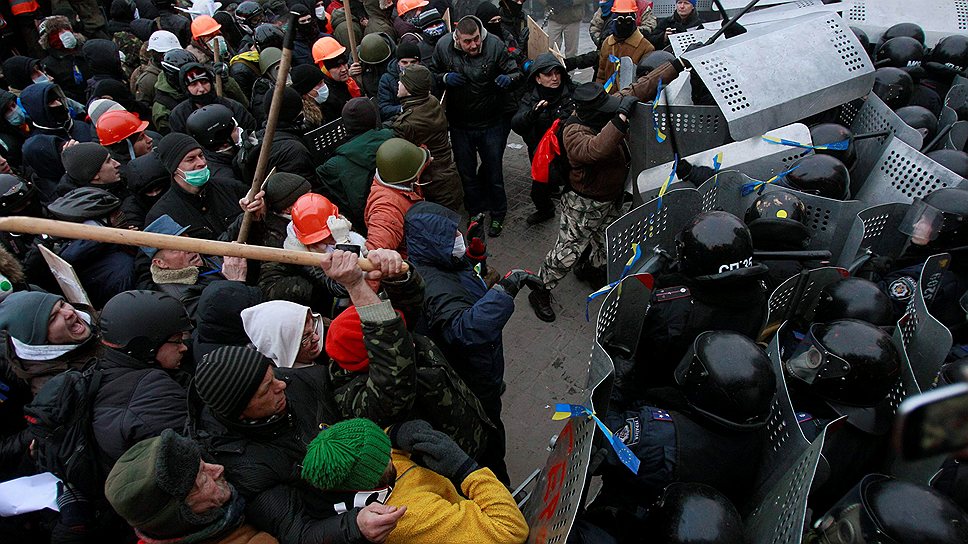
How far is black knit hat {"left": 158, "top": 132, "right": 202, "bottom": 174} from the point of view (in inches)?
160

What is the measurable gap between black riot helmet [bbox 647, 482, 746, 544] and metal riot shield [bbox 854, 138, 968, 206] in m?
3.11

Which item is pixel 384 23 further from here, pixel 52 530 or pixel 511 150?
pixel 52 530

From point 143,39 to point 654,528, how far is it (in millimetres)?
9814

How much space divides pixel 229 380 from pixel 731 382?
2071mm

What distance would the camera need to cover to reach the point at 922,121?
4641mm

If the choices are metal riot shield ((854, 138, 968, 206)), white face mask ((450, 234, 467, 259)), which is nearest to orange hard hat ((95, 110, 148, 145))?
white face mask ((450, 234, 467, 259))

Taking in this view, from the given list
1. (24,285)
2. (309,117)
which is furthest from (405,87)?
(24,285)

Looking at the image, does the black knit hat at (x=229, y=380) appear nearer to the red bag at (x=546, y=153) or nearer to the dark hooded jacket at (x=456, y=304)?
the dark hooded jacket at (x=456, y=304)

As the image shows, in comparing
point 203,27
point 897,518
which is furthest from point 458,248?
point 203,27

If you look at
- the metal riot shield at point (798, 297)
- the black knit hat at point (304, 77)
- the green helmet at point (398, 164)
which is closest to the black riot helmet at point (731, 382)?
the metal riot shield at point (798, 297)

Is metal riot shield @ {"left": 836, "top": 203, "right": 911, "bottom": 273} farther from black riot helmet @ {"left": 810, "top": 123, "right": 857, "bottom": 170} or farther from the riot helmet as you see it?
black riot helmet @ {"left": 810, "top": 123, "right": 857, "bottom": 170}

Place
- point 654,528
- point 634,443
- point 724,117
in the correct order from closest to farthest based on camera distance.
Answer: point 654,528
point 634,443
point 724,117

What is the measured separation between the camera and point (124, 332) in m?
2.63

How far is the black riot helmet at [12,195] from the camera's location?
3.84m
